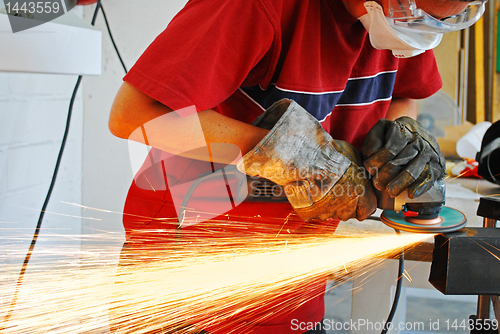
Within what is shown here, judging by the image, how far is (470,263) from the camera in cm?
90

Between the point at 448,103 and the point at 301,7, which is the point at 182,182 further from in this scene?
the point at 448,103

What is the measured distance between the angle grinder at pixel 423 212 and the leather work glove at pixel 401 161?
2 centimetres

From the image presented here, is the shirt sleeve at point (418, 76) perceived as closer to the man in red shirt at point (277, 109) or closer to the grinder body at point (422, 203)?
the man in red shirt at point (277, 109)

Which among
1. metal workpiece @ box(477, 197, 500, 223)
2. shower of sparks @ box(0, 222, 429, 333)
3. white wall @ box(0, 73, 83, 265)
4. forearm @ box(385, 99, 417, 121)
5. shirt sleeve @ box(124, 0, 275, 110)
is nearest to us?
shirt sleeve @ box(124, 0, 275, 110)

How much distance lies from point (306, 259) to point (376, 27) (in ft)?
2.66

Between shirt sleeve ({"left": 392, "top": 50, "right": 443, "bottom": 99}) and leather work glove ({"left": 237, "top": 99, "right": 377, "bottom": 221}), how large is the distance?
1.99ft

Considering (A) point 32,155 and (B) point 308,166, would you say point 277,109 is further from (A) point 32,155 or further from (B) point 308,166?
(A) point 32,155

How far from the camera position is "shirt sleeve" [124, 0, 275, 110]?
82 cm

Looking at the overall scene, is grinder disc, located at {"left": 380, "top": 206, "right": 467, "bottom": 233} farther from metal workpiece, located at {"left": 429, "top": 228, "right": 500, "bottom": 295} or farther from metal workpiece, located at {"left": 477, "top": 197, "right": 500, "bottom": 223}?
metal workpiece, located at {"left": 477, "top": 197, "right": 500, "bottom": 223}

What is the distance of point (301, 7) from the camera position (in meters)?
1.00

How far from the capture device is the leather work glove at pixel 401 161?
938 mm

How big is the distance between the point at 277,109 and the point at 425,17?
49 cm

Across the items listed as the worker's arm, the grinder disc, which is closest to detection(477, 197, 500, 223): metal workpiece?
the grinder disc

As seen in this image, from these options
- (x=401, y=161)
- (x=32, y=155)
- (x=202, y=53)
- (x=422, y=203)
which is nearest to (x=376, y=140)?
(x=401, y=161)
